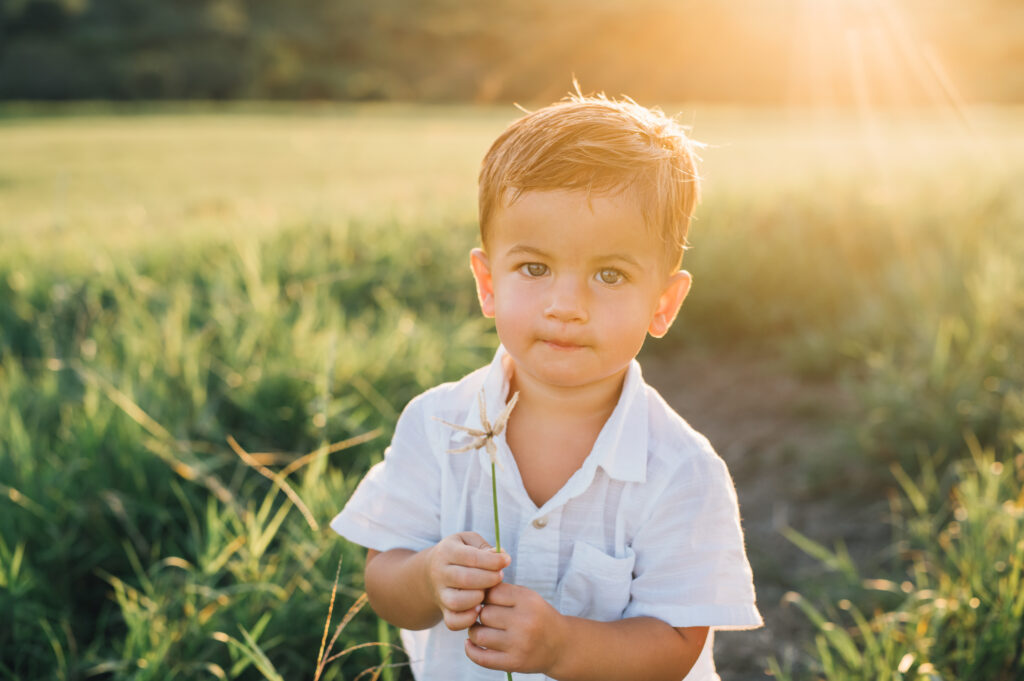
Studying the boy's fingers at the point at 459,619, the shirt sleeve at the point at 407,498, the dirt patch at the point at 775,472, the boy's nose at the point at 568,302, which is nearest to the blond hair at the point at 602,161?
the boy's nose at the point at 568,302

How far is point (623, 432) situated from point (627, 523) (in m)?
0.15

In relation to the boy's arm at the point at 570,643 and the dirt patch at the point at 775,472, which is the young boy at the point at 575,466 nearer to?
the boy's arm at the point at 570,643

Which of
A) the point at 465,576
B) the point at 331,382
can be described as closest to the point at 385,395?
the point at 331,382

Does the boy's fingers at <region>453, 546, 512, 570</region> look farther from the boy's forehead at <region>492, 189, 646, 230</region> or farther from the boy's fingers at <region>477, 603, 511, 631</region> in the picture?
the boy's forehead at <region>492, 189, 646, 230</region>

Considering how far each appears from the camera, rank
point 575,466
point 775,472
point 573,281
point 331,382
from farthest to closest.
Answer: point 775,472 → point 331,382 → point 575,466 → point 573,281

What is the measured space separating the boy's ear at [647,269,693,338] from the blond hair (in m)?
0.03

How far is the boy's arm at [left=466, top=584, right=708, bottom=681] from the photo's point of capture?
1137mm

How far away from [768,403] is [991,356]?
103 cm

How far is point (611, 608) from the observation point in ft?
4.34

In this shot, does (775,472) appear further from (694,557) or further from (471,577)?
(471,577)

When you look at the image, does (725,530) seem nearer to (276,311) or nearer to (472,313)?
(276,311)

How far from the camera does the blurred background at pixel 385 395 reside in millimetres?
1859

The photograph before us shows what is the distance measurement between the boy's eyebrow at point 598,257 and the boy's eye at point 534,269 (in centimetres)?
3

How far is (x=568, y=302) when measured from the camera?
3.99 ft
